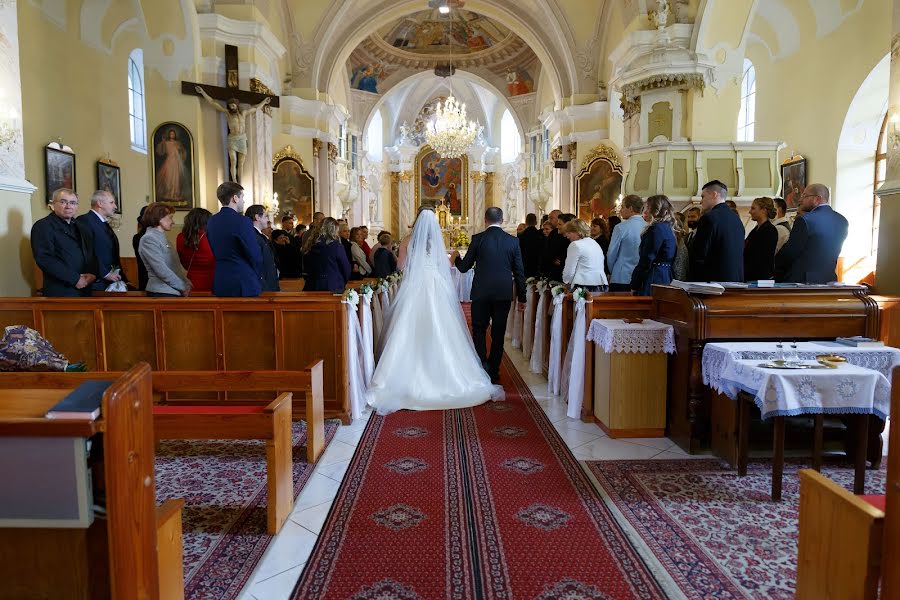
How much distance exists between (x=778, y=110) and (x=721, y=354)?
11.7 meters

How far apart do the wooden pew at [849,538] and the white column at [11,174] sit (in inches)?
244

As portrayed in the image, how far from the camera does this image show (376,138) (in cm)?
2698

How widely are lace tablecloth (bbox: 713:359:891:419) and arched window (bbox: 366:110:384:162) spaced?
975 inches

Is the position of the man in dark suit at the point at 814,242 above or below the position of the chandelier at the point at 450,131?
below

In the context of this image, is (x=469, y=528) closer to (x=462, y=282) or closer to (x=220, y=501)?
(x=220, y=501)

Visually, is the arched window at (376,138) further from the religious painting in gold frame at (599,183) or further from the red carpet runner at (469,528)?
the red carpet runner at (469,528)

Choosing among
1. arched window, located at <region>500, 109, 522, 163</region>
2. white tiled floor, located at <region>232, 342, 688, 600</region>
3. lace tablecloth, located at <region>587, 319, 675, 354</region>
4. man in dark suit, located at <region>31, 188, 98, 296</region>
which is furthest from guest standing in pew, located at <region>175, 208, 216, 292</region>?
arched window, located at <region>500, 109, 522, 163</region>

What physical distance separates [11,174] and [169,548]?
4806mm

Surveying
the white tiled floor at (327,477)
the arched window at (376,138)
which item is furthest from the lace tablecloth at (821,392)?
the arched window at (376,138)

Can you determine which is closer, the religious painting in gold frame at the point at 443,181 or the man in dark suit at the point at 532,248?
the man in dark suit at the point at 532,248

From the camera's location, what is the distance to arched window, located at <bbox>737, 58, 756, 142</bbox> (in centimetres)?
1391

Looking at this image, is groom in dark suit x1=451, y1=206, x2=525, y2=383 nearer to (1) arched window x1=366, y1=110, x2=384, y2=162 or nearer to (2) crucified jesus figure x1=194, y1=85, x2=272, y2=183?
(2) crucified jesus figure x1=194, y1=85, x2=272, y2=183

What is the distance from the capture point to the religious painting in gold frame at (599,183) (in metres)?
15.9

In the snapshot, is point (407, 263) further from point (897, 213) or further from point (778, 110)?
point (778, 110)
